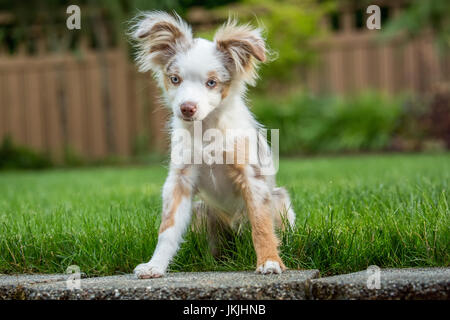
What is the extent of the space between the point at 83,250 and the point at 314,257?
1129 millimetres

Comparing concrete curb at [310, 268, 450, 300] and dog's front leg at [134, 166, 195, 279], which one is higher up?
dog's front leg at [134, 166, 195, 279]

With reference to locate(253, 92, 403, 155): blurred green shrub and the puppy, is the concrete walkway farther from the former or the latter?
locate(253, 92, 403, 155): blurred green shrub

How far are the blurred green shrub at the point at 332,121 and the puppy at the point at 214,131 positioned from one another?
7.97 metres

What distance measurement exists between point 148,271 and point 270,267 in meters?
0.54

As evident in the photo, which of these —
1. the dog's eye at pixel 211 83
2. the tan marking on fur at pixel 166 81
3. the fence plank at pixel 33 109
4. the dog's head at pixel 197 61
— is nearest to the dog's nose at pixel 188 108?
the dog's head at pixel 197 61

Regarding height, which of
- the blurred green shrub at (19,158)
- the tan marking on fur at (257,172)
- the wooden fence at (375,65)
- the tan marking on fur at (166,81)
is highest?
the wooden fence at (375,65)

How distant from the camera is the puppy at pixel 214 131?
3078 mm

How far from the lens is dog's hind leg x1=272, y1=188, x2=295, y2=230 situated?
135 inches

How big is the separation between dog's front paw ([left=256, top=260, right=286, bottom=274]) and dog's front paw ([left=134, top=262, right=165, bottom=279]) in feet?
1.44

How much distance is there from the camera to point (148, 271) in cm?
287

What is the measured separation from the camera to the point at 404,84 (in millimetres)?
12164

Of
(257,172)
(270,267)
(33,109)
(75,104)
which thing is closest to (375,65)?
(75,104)

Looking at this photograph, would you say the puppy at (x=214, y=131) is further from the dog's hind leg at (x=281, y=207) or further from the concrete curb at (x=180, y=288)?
the concrete curb at (x=180, y=288)

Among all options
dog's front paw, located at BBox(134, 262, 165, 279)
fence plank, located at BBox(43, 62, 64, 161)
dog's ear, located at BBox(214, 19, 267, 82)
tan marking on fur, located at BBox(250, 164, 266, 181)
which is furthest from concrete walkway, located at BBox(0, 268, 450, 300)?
fence plank, located at BBox(43, 62, 64, 161)
